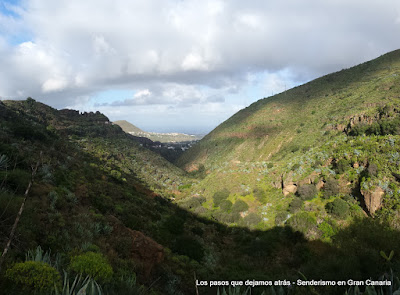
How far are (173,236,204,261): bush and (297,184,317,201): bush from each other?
12086 mm

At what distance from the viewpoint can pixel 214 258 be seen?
52.5 feet

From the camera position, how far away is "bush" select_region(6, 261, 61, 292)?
4031mm

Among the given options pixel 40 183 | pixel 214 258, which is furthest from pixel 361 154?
pixel 40 183

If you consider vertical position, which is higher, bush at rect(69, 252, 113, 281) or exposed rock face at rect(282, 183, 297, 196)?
bush at rect(69, 252, 113, 281)

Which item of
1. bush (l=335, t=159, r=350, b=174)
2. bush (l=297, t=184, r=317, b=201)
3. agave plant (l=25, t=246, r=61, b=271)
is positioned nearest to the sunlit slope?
bush (l=335, t=159, r=350, b=174)

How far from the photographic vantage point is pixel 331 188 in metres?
20.5

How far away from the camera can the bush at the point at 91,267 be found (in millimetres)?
5195

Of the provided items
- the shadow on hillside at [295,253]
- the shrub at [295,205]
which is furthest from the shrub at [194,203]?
the shrub at [295,205]

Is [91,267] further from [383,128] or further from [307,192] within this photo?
[383,128]

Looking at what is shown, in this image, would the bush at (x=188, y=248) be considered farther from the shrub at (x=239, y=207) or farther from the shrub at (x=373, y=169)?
the shrub at (x=373, y=169)

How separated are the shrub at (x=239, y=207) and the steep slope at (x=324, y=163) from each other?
4.6 inches

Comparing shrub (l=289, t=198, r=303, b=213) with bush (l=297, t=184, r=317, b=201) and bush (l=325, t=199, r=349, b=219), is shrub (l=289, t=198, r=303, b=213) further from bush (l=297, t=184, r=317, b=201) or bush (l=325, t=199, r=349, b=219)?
bush (l=325, t=199, r=349, b=219)

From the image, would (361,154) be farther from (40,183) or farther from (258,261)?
(40,183)

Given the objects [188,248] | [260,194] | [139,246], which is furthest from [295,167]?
[139,246]
